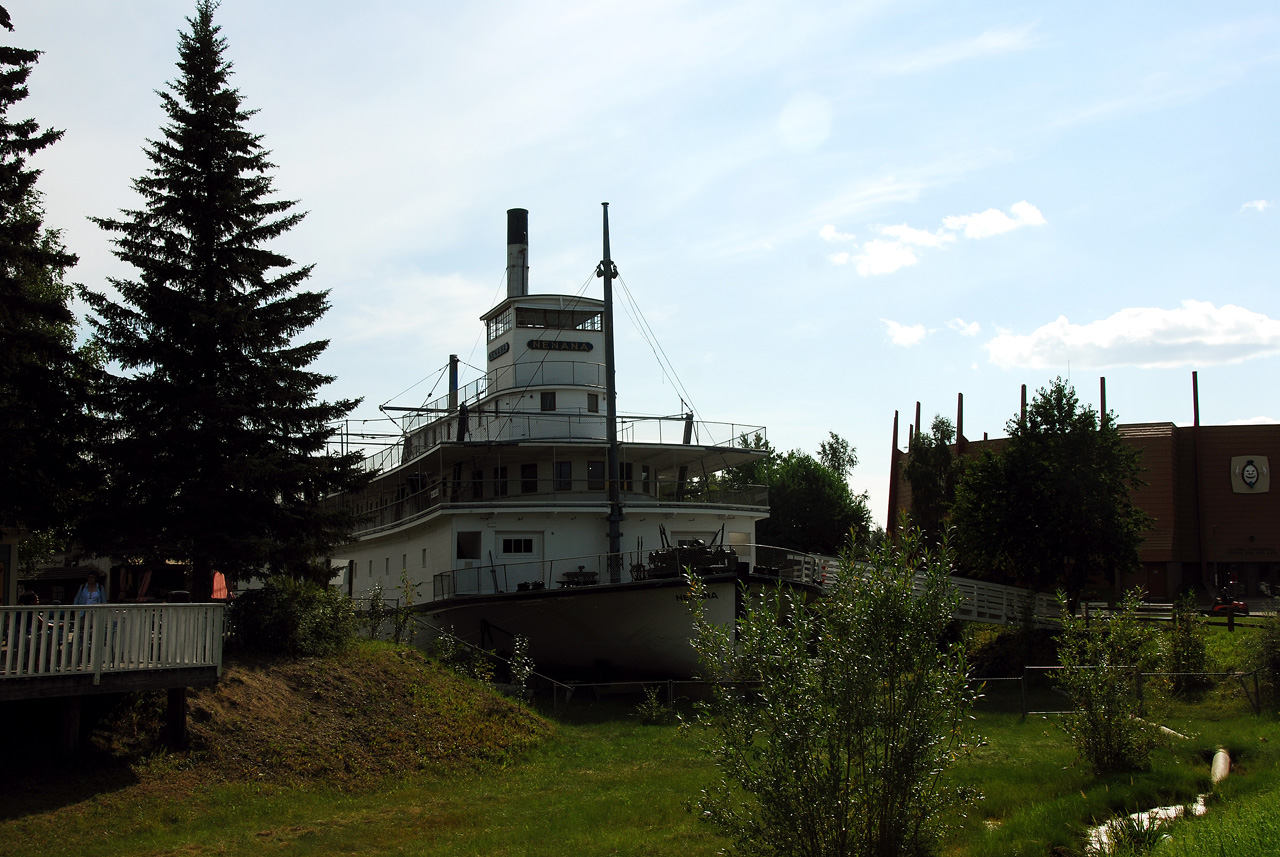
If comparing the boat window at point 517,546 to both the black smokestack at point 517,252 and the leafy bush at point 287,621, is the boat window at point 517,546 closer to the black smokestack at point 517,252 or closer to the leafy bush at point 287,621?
the leafy bush at point 287,621

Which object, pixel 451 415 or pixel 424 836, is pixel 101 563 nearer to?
pixel 451 415

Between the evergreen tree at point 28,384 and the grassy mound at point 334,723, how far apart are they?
14.8 ft

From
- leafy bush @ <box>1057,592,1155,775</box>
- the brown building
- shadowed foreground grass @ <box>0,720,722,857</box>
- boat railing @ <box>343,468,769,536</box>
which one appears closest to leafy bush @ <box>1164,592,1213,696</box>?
leafy bush @ <box>1057,592,1155,775</box>

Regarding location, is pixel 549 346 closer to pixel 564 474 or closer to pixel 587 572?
pixel 564 474

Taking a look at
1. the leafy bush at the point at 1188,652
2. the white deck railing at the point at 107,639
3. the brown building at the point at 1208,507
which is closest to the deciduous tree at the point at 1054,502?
the leafy bush at the point at 1188,652

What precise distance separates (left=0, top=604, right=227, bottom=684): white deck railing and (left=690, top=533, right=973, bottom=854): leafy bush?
8485 mm

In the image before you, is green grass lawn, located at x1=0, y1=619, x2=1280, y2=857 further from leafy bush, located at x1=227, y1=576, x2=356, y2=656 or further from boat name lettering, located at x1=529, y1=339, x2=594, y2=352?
boat name lettering, located at x1=529, y1=339, x2=594, y2=352

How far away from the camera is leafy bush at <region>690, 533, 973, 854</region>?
8.27 meters

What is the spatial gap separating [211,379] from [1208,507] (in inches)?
1909

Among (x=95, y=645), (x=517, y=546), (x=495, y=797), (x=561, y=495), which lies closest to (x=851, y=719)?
(x=495, y=797)

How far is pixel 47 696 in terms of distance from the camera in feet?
41.1

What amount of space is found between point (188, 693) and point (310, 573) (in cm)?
378

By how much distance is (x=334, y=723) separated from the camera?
16.7m

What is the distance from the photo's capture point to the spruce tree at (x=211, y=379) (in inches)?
714
